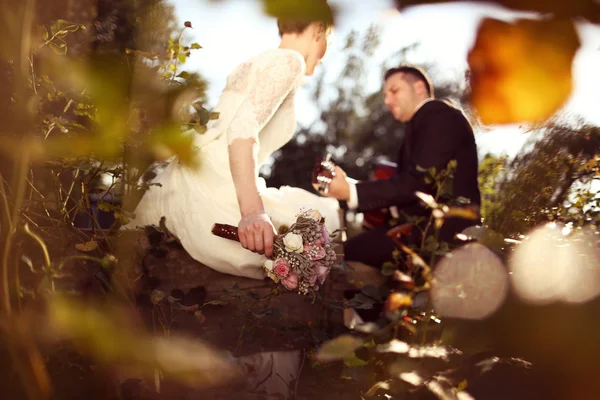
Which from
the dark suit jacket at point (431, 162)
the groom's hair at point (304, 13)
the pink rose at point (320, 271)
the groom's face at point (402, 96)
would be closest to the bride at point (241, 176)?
the pink rose at point (320, 271)

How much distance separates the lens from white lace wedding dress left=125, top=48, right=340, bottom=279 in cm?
200

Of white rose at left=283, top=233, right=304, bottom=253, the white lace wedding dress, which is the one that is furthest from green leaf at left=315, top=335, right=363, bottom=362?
the white lace wedding dress

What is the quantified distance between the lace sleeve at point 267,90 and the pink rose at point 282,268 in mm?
548

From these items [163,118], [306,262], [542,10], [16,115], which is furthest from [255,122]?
[542,10]

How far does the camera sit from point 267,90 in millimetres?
1999

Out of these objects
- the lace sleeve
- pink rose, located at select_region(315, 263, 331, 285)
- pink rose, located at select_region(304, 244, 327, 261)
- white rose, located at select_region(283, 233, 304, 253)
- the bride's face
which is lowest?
pink rose, located at select_region(315, 263, 331, 285)

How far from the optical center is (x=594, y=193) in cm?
182

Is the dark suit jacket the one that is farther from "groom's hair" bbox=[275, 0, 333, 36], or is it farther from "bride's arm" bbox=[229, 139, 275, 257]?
"groom's hair" bbox=[275, 0, 333, 36]

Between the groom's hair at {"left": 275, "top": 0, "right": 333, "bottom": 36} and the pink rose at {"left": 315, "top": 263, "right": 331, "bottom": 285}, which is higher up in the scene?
the groom's hair at {"left": 275, "top": 0, "right": 333, "bottom": 36}

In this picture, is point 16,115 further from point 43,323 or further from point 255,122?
point 255,122

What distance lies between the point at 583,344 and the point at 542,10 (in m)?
0.94

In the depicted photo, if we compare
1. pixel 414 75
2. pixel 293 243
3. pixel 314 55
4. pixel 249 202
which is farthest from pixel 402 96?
pixel 293 243

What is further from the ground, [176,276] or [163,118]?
[163,118]

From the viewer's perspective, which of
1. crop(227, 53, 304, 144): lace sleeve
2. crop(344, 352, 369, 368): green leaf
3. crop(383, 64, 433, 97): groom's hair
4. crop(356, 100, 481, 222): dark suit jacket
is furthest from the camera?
crop(383, 64, 433, 97): groom's hair
